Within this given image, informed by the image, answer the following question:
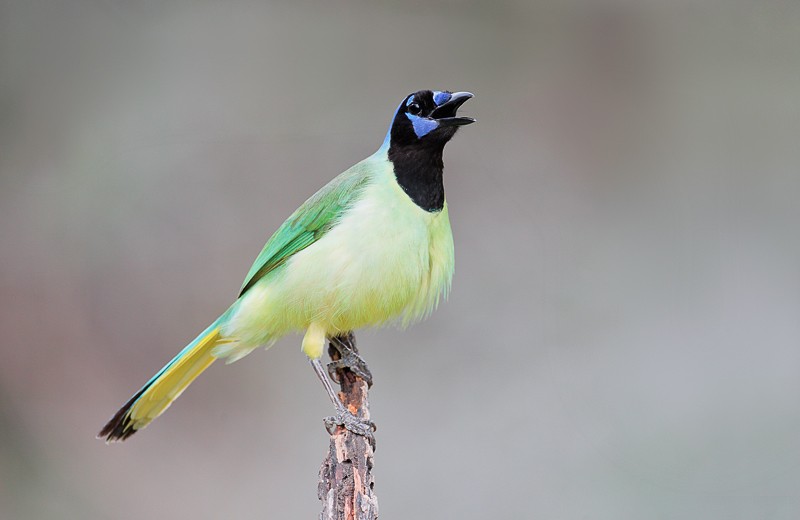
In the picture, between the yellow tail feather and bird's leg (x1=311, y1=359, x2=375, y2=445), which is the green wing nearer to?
the yellow tail feather

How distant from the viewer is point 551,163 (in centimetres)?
340

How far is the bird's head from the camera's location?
1870 millimetres

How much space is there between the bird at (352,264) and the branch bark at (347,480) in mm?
100

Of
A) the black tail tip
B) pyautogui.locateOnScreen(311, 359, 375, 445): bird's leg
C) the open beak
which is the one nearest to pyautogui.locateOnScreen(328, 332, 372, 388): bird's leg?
pyautogui.locateOnScreen(311, 359, 375, 445): bird's leg

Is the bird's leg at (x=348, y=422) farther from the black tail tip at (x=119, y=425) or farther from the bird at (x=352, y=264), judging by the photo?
the black tail tip at (x=119, y=425)

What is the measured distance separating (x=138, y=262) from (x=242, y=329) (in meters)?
1.45

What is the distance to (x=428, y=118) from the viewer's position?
1883 mm

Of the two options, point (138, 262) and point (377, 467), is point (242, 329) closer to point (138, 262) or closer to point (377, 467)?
point (377, 467)

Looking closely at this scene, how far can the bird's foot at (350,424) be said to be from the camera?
1707 millimetres

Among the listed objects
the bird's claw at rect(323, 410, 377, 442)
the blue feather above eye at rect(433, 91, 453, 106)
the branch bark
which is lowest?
the branch bark

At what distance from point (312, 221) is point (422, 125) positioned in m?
0.29

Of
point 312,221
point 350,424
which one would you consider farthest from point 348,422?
point 312,221

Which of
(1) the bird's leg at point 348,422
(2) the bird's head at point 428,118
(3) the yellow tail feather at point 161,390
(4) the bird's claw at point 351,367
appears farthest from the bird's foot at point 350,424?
(2) the bird's head at point 428,118

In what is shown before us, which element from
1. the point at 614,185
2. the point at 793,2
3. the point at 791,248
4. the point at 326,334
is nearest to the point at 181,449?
the point at 326,334
